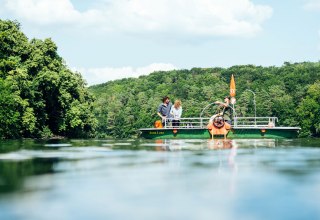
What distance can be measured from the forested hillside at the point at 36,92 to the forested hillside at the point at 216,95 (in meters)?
44.2

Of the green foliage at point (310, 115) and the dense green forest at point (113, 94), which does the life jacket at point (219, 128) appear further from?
the green foliage at point (310, 115)

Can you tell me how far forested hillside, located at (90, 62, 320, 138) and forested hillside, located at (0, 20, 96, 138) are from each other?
145 feet

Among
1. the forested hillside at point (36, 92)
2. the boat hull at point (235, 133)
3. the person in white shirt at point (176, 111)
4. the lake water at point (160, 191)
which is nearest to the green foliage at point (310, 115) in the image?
the forested hillside at point (36, 92)

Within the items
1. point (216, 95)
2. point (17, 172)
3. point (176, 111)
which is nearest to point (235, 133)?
point (176, 111)

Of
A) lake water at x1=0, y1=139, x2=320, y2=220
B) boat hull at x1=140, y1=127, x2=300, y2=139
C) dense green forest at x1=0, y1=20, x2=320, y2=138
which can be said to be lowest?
lake water at x1=0, y1=139, x2=320, y2=220

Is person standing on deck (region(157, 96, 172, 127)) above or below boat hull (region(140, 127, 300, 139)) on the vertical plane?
above

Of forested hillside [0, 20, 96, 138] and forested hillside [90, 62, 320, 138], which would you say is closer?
forested hillside [0, 20, 96, 138]

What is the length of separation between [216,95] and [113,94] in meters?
41.2

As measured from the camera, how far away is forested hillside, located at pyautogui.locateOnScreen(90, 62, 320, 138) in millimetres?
101562

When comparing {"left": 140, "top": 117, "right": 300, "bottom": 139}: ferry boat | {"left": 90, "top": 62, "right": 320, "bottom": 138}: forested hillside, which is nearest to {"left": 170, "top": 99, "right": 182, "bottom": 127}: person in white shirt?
{"left": 140, "top": 117, "right": 300, "bottom": 139}: ferry boat

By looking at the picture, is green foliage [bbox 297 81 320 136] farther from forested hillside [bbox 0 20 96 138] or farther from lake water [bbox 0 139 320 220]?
lake water [bbox 0 139 320 220]

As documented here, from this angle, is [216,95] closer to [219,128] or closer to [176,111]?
[176,111]

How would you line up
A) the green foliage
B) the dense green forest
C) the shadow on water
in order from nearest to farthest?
1. the shadow on water
2. the dense green forest
3. the green foliage

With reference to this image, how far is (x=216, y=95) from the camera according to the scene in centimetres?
12319
